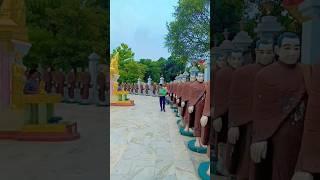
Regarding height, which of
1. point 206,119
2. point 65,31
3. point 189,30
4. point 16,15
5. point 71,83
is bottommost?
point 206,119

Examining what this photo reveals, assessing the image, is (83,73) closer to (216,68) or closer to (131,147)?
(131,147)

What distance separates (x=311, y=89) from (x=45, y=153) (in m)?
5.72

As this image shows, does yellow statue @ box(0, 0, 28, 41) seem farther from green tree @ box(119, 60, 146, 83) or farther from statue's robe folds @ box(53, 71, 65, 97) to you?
green tree @ box(119, 60, 146, 83)

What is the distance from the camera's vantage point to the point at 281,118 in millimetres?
2588

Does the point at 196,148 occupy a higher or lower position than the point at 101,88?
lower

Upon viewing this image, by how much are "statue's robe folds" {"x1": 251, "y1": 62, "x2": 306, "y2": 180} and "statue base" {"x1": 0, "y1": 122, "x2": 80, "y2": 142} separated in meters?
6.25

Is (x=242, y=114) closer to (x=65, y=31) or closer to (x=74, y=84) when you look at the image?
(x=65, y=31)

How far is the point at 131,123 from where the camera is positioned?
11.7m

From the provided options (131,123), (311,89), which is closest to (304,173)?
(311,89)

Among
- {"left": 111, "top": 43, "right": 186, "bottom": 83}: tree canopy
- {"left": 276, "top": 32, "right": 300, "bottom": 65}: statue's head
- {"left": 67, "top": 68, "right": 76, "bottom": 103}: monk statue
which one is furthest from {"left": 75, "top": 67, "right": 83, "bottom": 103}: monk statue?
{"left": 111, "top": 43, "right": 186, "bottom": 83}: tree canopy

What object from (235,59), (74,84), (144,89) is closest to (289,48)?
(235,59)

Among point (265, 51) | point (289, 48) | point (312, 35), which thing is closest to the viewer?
point (312, 35)

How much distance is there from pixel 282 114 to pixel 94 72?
48.3 ft

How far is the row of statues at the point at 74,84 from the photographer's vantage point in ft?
55.3
